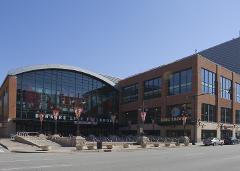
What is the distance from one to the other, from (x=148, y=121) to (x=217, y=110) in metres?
14.1

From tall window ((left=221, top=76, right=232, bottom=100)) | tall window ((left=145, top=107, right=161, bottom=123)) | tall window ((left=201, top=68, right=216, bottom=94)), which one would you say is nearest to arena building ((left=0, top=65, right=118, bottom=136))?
tall window ((left=145, top=107, right=161, bottom=123))

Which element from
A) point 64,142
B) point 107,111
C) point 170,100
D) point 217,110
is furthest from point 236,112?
point 64,142

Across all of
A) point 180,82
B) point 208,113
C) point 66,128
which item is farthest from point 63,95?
point 208,113

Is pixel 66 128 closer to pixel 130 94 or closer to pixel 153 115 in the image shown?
pixel 130 94

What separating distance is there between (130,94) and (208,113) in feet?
72.3

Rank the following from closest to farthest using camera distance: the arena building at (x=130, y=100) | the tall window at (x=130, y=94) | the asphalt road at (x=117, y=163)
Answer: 1. the asphalt road at (x=117, y=163)
2. the arena building at (x=130, y=100)
3. the tall window at (x=130, y=94)

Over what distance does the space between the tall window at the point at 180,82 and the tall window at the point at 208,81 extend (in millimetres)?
2385

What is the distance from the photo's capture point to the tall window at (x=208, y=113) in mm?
72000

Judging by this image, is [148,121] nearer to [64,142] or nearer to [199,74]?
[199,74]

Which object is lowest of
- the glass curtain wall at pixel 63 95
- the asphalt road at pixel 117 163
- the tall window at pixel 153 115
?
the asphalt road at pixel 117 163

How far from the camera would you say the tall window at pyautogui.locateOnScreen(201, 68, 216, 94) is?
7306cm

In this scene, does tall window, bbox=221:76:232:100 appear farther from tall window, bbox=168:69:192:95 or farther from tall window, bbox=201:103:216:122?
tall window, bbox=168:69:192:95

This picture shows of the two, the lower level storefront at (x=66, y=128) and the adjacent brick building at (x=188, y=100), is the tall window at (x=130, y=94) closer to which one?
the adjacent brick building at (x=188, y=100)

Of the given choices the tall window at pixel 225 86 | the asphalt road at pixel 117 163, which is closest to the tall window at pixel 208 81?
the tall window at pixel 225 86
